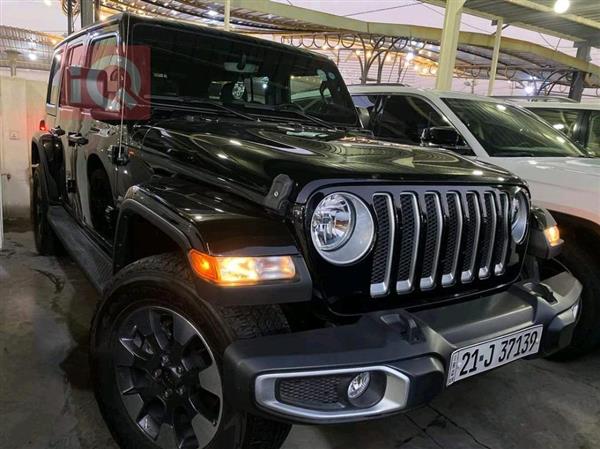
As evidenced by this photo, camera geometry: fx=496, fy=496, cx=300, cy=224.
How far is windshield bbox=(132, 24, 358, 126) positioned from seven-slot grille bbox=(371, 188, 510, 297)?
130cm

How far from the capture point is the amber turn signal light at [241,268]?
4.89 ft

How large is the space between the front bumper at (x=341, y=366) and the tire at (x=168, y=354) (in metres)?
0.12

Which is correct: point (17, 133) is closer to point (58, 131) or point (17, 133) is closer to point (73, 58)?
point (58, 131)

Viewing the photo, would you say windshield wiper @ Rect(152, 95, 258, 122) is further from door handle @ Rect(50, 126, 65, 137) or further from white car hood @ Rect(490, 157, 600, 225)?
white car hood @ Rect(490, 157, 600, 225)

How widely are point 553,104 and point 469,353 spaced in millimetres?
5074

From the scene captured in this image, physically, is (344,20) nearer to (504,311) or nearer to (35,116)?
(35,116)

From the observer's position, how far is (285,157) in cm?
179

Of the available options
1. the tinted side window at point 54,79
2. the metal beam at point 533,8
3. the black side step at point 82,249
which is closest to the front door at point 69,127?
the black side step at point 82,249

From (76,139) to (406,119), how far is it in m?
2.87

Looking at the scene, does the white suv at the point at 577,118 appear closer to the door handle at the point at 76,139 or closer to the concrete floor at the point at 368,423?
the concrete floor at the point at 368,423

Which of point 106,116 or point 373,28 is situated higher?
point 373,28

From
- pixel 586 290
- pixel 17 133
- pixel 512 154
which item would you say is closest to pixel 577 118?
pixel 512 154

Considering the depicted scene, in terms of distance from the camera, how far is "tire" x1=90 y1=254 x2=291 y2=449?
5.19 ft

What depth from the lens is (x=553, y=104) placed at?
19.0 feet
